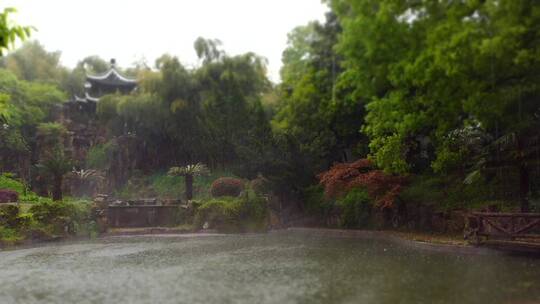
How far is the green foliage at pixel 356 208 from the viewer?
20805 mm

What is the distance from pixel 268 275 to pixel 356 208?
9.61 m

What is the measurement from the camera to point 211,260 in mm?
14953

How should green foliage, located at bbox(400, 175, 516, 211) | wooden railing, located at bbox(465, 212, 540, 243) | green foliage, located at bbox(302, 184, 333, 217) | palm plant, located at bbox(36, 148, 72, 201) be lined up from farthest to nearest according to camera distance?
palm plant, located at bbox(36, 148, 72, 201), green foliage, located at bbox(302, 184, 333, 217), green foliage, located at bbox(400, 175, 516, 211), wooden railing, located at bbox(465, 212, 540, 243)

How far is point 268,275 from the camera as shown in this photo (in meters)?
12.2

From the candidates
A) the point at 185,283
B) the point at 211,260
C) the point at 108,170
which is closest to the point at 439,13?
the point at 185,283

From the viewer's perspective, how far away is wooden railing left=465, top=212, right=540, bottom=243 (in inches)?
528

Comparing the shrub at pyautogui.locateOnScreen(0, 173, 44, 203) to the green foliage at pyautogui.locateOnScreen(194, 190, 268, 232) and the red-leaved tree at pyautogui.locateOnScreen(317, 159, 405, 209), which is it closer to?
the green foliage at pyautogui.locateOnScreen(194, 190, 268, 232)

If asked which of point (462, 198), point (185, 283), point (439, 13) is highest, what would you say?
point (439, 13)

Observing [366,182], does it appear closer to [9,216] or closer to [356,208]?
[356,208]

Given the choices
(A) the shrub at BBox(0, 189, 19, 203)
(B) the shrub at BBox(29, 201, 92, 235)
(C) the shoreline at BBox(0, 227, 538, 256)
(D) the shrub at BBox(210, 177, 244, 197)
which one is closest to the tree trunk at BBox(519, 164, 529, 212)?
(C) the shoreline at BBox(0, 227, 538, 256)

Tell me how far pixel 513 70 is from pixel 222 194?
18028mm

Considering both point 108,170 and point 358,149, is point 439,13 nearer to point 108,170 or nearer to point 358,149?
point 358,149

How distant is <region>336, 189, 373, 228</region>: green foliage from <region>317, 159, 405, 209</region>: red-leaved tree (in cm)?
29

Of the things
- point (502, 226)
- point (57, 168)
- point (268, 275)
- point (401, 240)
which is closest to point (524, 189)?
point (502, 226)
